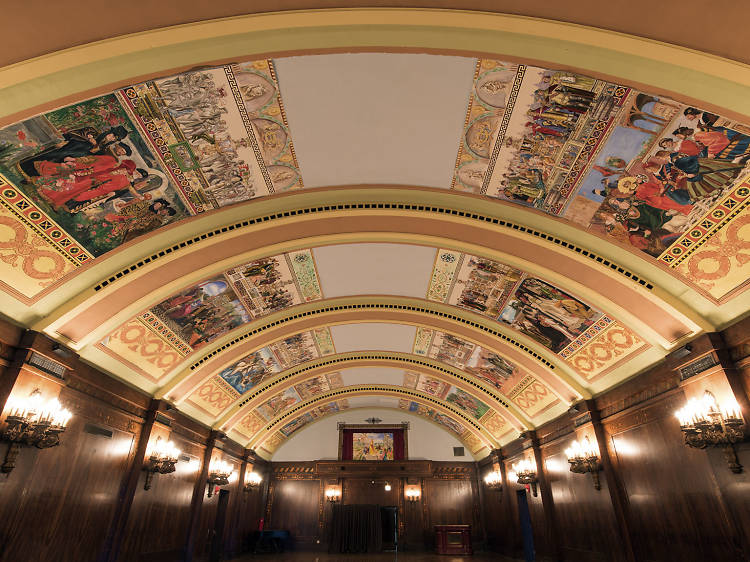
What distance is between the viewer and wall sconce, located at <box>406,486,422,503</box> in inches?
789

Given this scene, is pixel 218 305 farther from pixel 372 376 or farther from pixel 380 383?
pixel 380 383

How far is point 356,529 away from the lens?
19.0 metres

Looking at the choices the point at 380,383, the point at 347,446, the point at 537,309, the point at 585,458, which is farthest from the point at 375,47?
the point at 347,446

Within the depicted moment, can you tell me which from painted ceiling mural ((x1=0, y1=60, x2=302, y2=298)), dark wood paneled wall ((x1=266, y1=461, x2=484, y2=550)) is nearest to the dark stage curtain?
dark wood paneled wall ((x1=266, y1=461, x2=484, y2=550))

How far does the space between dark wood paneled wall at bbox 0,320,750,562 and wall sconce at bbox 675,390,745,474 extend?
5.8 inches

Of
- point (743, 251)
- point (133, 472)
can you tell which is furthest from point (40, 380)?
point (743, 251)

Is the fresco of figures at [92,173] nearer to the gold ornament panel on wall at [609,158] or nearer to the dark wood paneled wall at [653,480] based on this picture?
the gold ornament panel on wall at [609,158]

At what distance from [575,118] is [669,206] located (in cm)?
192

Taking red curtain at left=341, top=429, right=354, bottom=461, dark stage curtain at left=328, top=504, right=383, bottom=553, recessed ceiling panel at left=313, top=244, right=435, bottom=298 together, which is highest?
recessed ceiling panel at left=313, top=244, right=435, bottom=298

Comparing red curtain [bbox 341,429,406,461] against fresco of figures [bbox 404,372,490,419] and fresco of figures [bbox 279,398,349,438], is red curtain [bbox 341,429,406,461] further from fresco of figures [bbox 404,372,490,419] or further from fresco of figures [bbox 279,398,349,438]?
fresco of figures [bbox 404,372,490,419]

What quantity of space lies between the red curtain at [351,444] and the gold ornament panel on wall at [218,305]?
1347cm

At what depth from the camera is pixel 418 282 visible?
10477mm

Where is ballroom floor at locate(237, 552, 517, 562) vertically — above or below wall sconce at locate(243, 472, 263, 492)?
below

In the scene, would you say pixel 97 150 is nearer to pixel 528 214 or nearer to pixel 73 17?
pixel 73 17
